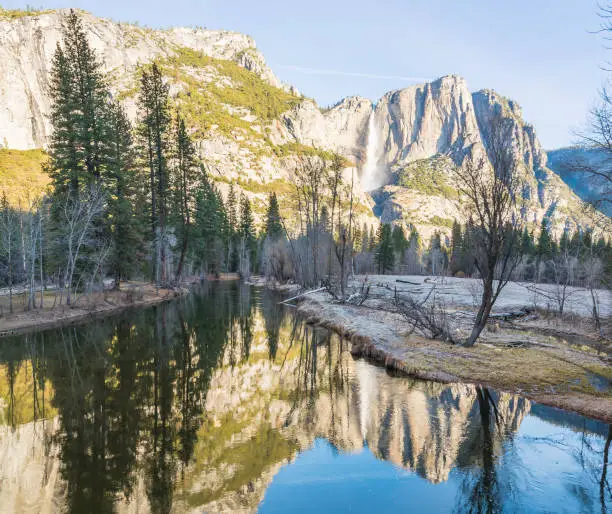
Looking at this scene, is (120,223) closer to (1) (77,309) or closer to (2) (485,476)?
(1) (77,309)

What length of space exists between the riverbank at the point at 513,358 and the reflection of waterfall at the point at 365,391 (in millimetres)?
907

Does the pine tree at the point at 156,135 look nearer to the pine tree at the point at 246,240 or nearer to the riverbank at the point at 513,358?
the riverbank at the point at 513,358

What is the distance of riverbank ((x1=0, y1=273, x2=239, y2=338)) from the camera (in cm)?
2091

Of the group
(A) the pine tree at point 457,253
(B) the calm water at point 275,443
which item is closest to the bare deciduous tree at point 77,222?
(B) the calm water at point 275,443

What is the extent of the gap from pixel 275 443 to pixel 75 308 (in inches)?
882

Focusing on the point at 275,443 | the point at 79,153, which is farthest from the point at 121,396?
the point at 79,153

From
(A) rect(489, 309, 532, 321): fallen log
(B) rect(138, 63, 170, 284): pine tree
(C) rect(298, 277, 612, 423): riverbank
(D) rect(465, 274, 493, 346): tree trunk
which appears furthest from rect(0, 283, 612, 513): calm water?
(B) rect(138, 63, 170, 284): pine tree

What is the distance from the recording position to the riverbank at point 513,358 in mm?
10586

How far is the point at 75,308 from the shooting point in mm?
25125

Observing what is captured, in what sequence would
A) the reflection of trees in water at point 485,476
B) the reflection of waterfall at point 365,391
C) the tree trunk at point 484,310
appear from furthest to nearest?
the tree trunk at point 484,310
the reflection of waterfall at point 365,391
the reflection of trees in water at point 485,476

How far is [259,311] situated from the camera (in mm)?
29750

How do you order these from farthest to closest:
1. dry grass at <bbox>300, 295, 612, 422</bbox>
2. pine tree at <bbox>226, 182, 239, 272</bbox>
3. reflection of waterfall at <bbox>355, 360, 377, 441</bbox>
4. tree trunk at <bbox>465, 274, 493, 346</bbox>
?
1. pine tree at <bbox>226, 182, 239, 272</bbox>
2. tree trunk at <bbox>465, 274, 493, 346</bbox>
3. dry grass at <bbox>300, 295, 612, 422</bbox>
4. reflection of waterfall at <bbox>355, 360, 377, 441</bbox>

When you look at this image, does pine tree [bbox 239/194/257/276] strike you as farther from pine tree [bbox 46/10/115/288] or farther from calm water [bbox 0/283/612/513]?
calm water [bbox 0/283/612/513]

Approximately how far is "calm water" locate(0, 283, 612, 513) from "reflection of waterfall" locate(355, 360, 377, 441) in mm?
73
